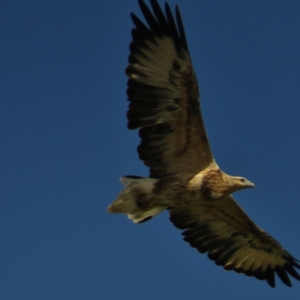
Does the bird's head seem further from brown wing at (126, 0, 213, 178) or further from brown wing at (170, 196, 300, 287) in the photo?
brown wing at (170, 196, 300, 287)

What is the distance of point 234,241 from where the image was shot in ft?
46.0

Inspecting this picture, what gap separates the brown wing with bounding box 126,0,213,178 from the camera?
11.8m

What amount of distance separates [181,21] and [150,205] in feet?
9.00

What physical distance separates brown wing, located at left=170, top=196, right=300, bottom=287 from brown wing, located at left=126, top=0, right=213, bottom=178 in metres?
1.37

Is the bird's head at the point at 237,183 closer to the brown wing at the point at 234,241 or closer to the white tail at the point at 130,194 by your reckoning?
the brown wing at the point at 234,241

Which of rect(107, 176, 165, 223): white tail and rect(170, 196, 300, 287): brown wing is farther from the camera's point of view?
rect(170, 196, 300, 287): brown wing

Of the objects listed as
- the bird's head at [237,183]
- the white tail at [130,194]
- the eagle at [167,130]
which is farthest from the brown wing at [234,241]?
the white tail at [130,194]

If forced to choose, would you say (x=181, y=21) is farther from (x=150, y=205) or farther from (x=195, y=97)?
(x=150, y=205)

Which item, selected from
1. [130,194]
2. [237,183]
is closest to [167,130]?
[130,194]

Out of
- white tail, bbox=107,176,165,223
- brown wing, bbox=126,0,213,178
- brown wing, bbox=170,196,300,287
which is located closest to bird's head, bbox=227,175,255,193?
brown wing, bbox=126,0,213,178

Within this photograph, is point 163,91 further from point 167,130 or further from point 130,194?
point 130,194

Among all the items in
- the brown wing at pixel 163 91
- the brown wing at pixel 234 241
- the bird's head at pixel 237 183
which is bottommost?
the brown wing at pixel 234 241

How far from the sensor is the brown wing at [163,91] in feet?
38.6

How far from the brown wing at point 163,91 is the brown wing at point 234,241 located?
4.51 ft
